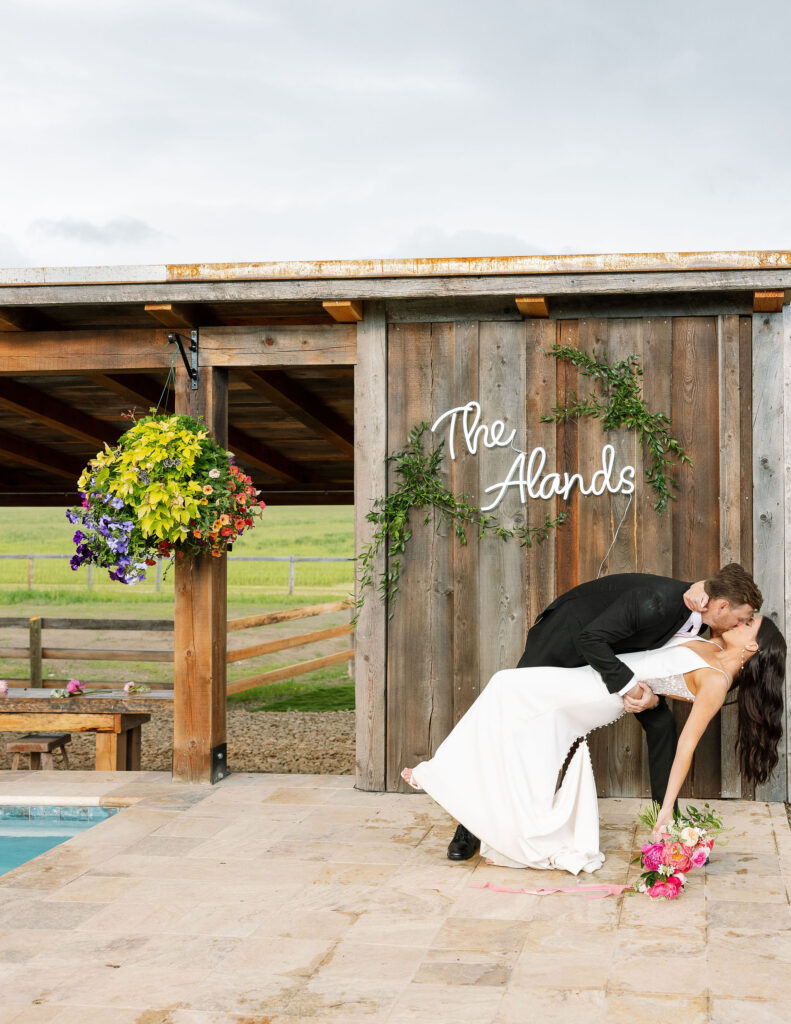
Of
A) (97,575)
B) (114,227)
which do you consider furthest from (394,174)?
(114,227)

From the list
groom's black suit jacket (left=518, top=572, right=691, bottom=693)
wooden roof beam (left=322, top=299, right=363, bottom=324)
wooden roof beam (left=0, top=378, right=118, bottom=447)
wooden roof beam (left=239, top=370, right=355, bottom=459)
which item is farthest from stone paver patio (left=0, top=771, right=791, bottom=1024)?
wooden roof beam (left=0, top=378, right=118, bottom=447)

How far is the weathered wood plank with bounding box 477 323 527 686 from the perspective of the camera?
486 cm

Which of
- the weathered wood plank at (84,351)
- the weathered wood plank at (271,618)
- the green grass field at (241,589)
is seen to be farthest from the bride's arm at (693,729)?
the green grass field at (241,589)

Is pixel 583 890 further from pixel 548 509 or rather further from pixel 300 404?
pixel 300 404

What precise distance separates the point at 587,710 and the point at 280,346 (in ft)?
7.78

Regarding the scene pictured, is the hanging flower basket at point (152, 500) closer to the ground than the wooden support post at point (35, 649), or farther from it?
farther from it

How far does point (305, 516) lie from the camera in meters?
30.0

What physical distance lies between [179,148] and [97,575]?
19.0 meters

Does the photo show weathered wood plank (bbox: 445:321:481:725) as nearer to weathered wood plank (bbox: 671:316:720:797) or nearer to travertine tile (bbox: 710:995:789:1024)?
weathered wood plank (bbox: 671:316:720:797)

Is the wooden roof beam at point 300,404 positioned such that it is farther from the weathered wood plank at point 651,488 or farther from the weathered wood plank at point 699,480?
the weathered wood plank at point 699,480

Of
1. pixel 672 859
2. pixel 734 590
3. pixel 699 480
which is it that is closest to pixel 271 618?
pixel 699 480

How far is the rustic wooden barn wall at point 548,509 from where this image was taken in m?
4.73

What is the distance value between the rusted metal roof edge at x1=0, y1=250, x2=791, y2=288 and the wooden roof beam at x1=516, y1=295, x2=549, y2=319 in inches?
5.4

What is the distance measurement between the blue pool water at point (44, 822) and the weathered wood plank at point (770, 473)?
3.20 metres
